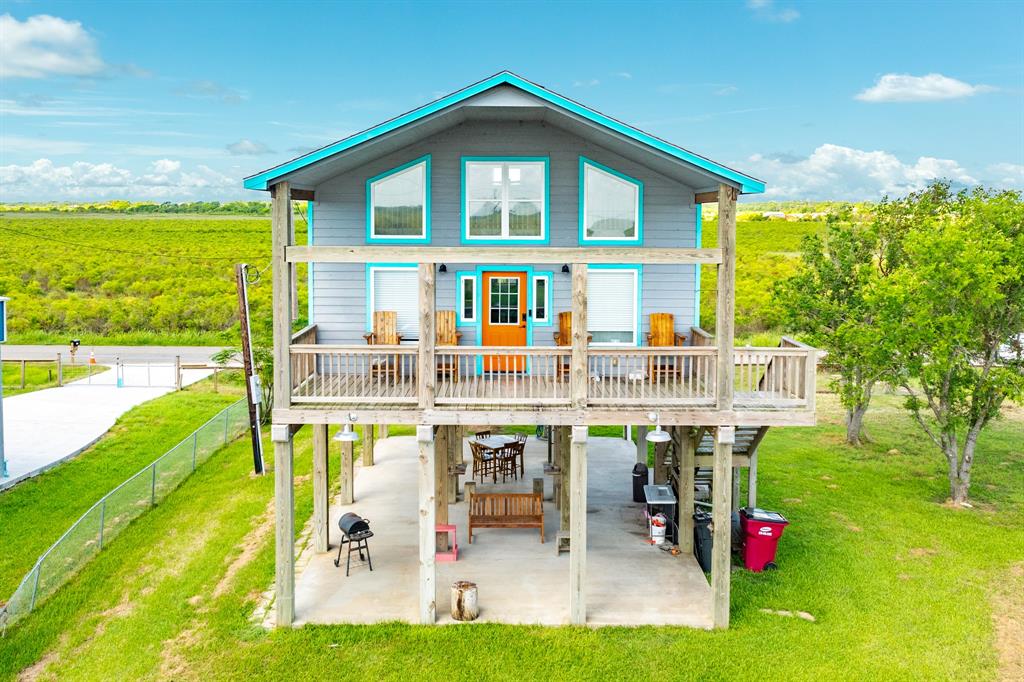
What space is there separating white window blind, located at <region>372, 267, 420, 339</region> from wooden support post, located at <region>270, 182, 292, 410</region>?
2192mm

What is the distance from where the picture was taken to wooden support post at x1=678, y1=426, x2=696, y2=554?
49.0 ft

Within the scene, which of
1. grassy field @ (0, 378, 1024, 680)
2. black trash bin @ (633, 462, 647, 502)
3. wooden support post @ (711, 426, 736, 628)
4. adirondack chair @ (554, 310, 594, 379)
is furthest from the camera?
black trash bin @ (633, 462, 647, 502)

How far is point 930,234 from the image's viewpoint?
1755cm

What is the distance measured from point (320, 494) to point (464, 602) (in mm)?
4401

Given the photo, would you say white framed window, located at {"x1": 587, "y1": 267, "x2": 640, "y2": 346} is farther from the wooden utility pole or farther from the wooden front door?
the wooden utility pole

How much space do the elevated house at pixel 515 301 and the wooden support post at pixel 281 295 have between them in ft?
0.11

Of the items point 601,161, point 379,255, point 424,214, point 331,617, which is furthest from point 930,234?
point 331,617

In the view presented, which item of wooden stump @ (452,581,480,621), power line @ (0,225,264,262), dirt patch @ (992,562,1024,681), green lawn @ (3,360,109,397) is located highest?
power line @ (0,225,264,262)

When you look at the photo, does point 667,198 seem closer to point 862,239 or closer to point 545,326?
point 545,326

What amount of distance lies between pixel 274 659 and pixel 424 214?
7330 mm

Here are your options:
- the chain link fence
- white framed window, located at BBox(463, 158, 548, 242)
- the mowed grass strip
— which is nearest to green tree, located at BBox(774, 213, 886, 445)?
white framed window, located at BBox(463, 158, 548, 242)

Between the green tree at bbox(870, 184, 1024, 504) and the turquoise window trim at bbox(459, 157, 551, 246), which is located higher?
the turquoise window trim at bbox(459, 157, 551, 246)

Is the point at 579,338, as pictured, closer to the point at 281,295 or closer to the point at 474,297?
the point at 474,297

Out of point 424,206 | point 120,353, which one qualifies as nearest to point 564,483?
point 424,206
